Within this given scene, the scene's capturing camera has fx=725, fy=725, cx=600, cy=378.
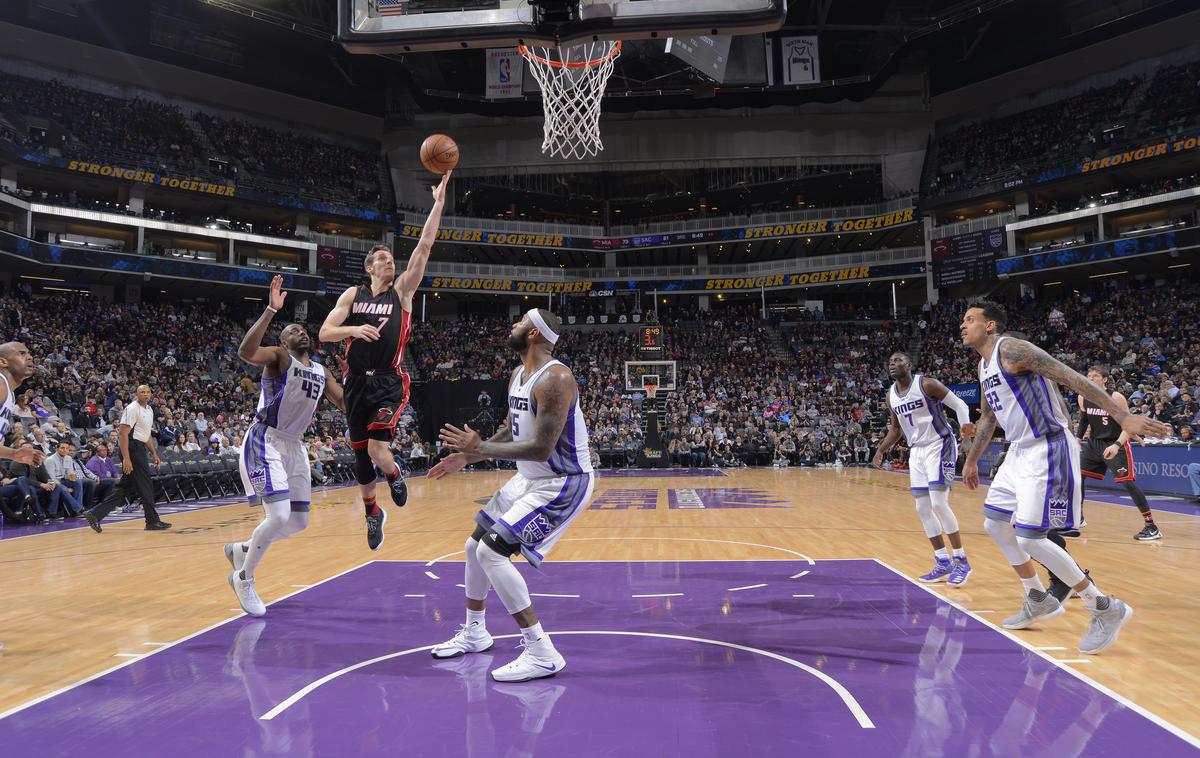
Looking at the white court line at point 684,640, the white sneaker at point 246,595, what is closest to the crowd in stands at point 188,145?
the white sneaker at point 246,595

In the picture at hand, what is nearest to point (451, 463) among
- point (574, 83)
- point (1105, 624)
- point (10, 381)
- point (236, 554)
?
point (236, 554)

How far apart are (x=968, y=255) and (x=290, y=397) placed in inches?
1413

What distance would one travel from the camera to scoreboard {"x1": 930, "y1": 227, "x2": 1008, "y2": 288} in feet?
112

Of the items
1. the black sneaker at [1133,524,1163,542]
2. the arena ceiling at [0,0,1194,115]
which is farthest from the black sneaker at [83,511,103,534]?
the arena ceiling at [0,0,1194,115]

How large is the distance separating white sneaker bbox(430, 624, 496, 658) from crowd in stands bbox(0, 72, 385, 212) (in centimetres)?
3642

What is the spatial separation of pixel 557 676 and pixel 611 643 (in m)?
0.74

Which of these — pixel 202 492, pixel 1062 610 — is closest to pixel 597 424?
pixel 202 492

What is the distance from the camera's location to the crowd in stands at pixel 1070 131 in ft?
102

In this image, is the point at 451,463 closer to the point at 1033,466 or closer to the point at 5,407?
the point at 5,407

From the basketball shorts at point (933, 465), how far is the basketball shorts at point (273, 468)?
5.50m

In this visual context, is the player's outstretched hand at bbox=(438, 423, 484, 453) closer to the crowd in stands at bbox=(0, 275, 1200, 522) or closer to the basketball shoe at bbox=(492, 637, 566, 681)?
the basketball shoe at bbox=(492, 637, 566, 681)

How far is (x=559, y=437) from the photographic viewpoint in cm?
421

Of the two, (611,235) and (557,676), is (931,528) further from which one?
(611,235)

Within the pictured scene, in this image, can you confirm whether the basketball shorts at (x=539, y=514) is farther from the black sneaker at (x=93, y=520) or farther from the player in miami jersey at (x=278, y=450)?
the black sneaker at (x=93, y=520)
